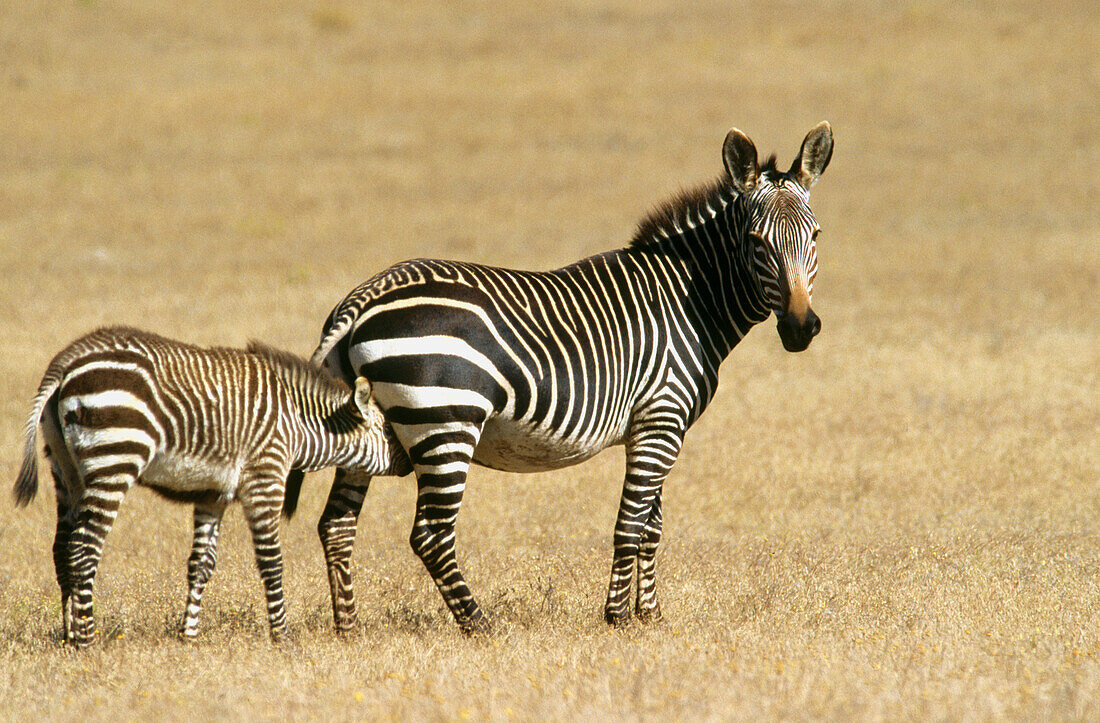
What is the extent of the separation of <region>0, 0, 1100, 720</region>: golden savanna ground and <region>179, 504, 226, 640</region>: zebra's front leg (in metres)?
0.18

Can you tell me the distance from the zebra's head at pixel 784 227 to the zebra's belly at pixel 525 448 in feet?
4.52

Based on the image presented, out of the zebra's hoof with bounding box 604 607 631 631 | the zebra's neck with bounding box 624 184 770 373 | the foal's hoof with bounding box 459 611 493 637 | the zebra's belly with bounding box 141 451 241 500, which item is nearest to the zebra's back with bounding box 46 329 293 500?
the zebra's belly with bounding box 141 451 241 500

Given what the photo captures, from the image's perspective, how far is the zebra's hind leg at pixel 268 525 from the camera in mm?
6945

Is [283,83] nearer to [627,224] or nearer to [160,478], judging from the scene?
[627,224]

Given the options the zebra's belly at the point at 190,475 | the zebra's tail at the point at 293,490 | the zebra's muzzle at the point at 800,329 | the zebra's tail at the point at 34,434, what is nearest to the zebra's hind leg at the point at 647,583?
the zebra's muzzle at the point at 800,329

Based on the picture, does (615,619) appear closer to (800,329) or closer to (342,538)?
(342,538)

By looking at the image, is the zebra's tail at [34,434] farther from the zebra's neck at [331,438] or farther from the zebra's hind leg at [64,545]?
the zebra's neck at [331,438]

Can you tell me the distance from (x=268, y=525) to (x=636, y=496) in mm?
2317

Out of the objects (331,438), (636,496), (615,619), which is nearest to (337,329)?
(331,438)

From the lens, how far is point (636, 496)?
759 cm

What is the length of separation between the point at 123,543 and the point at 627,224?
1615 centimetres

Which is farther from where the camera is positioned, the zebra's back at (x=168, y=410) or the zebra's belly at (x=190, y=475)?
the zebra's belly at (x=190, y=475)

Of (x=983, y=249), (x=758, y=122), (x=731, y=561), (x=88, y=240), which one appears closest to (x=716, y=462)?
(x=731, y=561)

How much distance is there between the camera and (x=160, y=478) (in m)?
6.94
